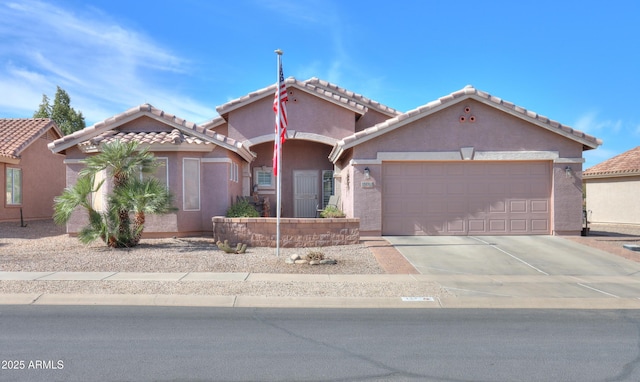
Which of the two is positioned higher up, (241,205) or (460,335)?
(241,205)

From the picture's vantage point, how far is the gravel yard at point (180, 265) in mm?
8844

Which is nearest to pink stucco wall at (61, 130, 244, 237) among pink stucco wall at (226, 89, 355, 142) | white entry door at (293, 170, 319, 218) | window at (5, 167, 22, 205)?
pink stucco wall at (226, 89, 355, 142)

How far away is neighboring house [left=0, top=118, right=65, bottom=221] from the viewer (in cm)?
2050

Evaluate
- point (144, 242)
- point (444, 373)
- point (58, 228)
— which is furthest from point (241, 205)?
point (444, 373)

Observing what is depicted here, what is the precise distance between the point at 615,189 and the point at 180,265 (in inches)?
833

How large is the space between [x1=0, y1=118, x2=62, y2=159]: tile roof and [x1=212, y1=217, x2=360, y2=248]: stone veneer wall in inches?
459

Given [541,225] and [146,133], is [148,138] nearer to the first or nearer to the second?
[146,133]

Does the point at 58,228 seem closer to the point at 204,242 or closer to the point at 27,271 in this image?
the point at 204,242

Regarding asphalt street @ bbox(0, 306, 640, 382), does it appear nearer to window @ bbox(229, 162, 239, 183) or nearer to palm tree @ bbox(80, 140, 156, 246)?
palm tree @ bbox(80, 140, 156, 246)

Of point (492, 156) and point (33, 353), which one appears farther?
point (492, 156)

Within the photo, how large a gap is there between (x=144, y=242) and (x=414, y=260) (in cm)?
789

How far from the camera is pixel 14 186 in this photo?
69.4 ft

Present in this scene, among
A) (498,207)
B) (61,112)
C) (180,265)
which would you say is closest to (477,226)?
(498,207)

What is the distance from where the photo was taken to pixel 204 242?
14.4 m
